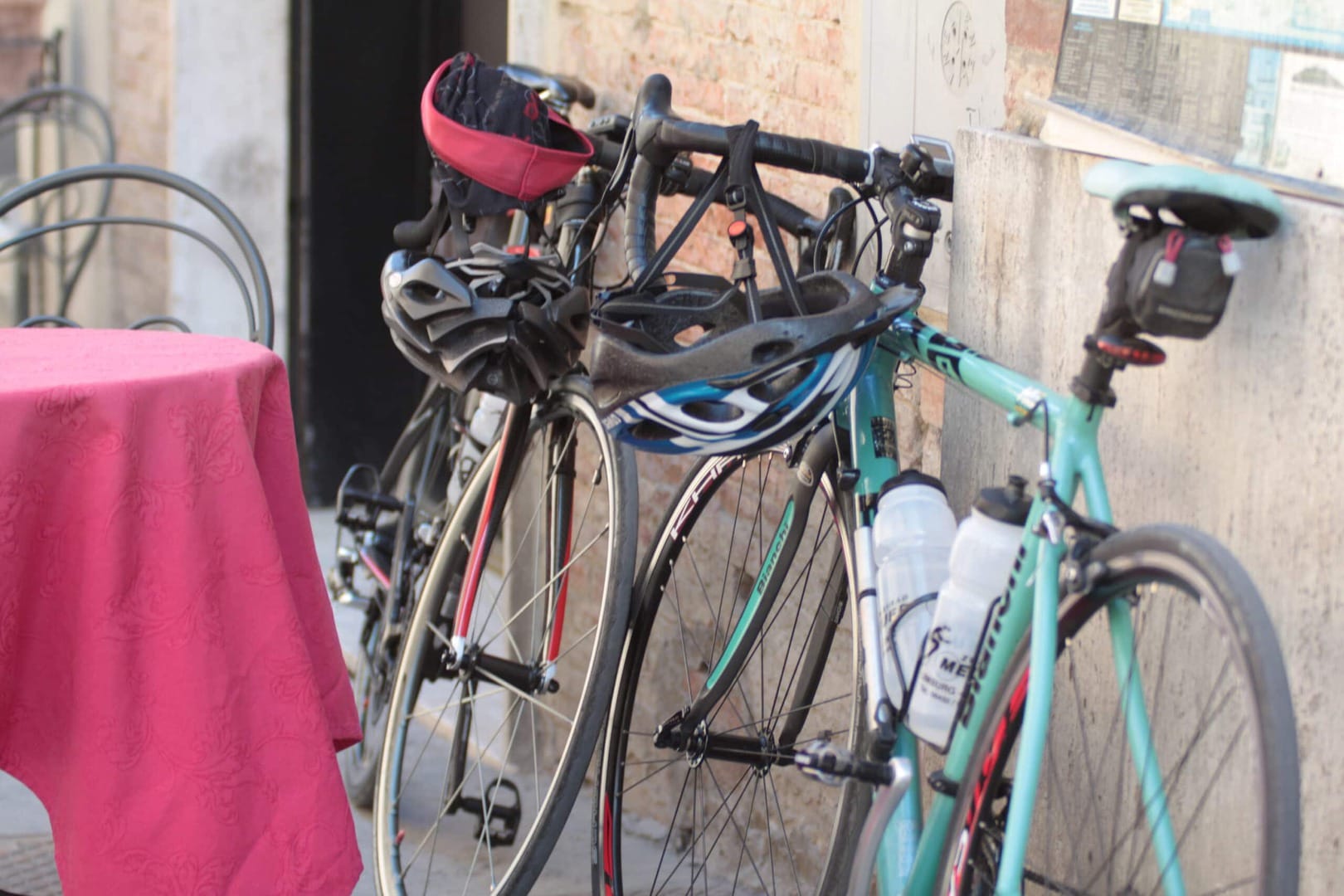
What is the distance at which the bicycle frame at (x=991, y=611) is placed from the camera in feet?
5.29

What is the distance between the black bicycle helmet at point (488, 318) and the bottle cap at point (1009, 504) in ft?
3.07

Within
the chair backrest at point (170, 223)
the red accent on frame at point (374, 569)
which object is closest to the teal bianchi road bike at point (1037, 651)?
the red accent on frame at point (374, 569)

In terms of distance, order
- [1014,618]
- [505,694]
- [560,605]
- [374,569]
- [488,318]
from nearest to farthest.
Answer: [1014,618], [488,318], [560,605], [374,569], [505,694]

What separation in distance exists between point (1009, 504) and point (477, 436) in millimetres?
1702

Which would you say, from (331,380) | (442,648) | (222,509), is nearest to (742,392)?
(222,509)

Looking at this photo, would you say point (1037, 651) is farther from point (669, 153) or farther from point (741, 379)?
point (669, 153)

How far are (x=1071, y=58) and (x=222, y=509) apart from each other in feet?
4.47

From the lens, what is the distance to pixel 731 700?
3102mm

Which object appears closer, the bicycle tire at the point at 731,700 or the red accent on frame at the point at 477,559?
the bicycle tire at the point at 731,700

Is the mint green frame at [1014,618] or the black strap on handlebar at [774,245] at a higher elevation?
the black strap on handlebar at [774,245]

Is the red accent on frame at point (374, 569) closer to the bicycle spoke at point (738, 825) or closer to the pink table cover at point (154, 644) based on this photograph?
the bicycle spoke at point (738, 825)

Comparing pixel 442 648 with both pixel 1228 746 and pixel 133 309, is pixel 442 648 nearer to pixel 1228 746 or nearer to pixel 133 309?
pixel 1228 746

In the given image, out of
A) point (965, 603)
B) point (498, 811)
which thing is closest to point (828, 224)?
point (965, 603)

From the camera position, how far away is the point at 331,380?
561 cm
